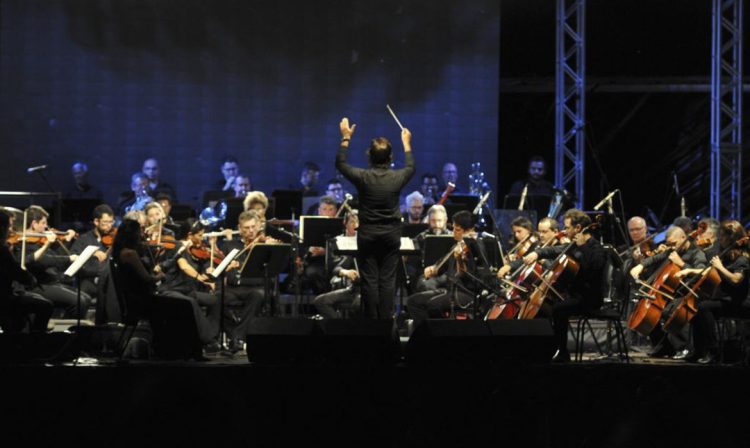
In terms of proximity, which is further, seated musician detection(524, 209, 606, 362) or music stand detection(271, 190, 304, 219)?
music stand detection(271, 190, 304, 219)

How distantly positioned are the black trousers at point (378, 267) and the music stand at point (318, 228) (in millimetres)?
2252

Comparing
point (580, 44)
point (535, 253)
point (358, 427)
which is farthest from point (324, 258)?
point (358, 427)

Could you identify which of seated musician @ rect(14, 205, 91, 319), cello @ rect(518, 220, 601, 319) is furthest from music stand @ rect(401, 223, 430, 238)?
seated musician @ rect(14, 205, 91, 319)

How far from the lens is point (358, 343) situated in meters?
5.75

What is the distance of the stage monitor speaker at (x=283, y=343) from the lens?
578cm

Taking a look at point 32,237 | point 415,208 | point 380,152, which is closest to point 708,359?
point 380,152

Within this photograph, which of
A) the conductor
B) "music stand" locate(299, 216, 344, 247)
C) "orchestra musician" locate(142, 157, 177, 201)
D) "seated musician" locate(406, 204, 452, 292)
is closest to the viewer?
the conductor

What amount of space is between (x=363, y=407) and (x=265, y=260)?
3.49 m

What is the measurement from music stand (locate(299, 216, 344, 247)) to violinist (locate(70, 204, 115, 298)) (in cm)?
176

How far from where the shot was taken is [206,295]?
9.43m

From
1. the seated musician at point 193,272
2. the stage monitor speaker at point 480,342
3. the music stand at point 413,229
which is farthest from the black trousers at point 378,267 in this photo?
the music stand at point 413,229

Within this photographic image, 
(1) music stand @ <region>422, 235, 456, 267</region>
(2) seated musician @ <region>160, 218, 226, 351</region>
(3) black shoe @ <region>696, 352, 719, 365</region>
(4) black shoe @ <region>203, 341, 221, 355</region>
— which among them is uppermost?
(1) music stand @ <region>422, 235, 456, 267</region>

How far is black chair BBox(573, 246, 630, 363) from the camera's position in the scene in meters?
7.99

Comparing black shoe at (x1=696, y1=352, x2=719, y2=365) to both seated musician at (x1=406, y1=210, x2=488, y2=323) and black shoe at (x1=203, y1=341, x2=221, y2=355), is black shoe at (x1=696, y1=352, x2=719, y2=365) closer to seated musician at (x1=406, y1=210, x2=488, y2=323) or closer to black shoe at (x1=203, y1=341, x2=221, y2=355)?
seated musician at (x1=406, y1=210, x2=488, y2=323)
